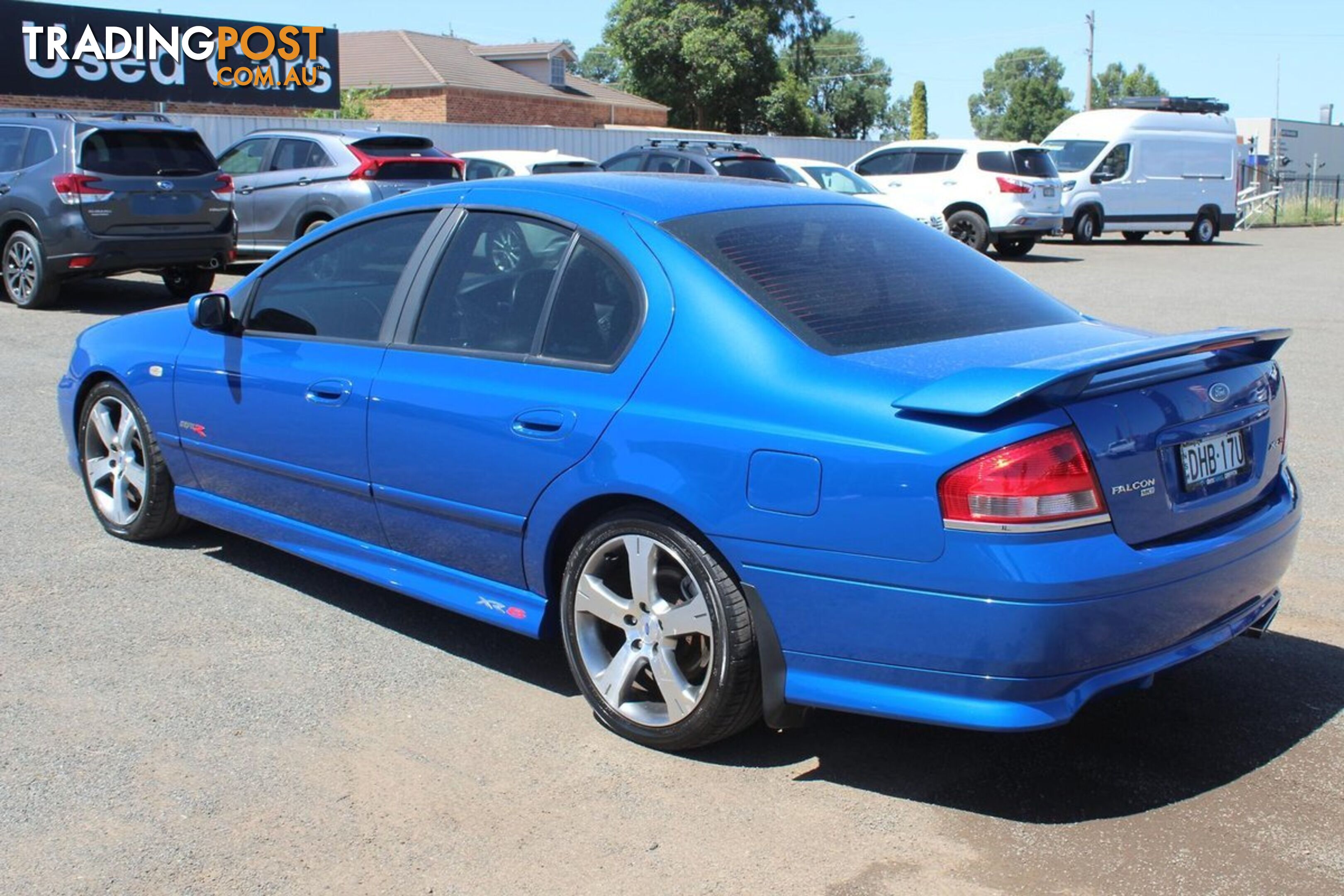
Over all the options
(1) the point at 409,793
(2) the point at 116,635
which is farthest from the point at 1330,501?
(2) the point at 116,635

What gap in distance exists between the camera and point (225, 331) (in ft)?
17.5

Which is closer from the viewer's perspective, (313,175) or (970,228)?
(313,175)

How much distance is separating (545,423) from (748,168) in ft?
53.1

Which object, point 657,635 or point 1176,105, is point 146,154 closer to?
point 657,635

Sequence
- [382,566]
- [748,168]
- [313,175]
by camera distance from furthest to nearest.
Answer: [748,168] < [313,175] < [382,566]

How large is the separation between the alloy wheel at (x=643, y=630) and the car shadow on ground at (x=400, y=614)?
0.42 m

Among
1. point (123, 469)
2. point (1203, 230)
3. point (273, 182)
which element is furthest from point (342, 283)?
point (1203, 230)

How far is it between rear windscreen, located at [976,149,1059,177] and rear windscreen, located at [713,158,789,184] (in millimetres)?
4726

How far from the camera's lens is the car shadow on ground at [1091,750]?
3.75m

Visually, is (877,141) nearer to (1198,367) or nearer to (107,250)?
(107,250)

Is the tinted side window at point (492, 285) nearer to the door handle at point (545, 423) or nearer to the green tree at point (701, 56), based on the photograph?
the door handle at point (545, 423)

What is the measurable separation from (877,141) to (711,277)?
47119mm

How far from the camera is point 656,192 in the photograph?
452 cm

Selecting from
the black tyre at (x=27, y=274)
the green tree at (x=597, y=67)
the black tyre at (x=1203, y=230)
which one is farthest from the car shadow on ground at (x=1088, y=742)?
the green tree at (x=597, y=67)
